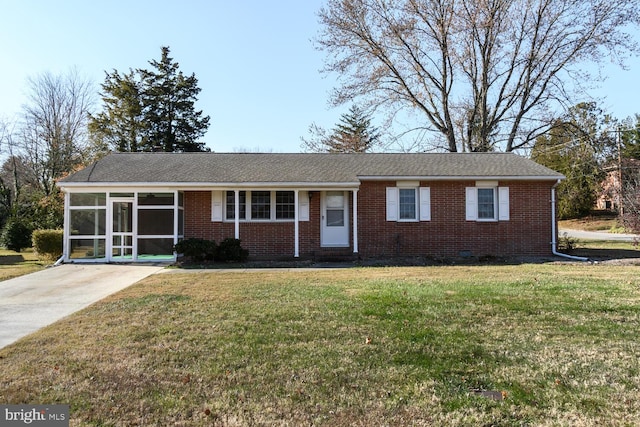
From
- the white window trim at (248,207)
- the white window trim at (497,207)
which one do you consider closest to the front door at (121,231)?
the white window trim at (248,207)

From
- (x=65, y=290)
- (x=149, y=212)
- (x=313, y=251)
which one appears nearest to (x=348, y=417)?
(x=65, y=290)

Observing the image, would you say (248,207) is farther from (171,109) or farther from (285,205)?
(171,109)

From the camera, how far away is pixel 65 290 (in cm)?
923

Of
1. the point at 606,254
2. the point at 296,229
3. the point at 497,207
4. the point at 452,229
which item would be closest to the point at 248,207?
the point at 296,229

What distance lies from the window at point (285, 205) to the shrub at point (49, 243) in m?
7.82

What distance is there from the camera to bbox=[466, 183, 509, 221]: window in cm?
1554

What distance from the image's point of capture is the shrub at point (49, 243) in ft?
52.4

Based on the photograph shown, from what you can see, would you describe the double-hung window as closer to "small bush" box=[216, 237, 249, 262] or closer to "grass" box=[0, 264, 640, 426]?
"small bush" box=[216, 237, 249, 262]

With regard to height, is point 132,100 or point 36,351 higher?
point 132,100

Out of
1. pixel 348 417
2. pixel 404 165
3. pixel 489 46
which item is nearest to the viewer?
pixel 348 417

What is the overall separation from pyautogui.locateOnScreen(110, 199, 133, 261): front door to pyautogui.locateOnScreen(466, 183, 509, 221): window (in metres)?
11.4

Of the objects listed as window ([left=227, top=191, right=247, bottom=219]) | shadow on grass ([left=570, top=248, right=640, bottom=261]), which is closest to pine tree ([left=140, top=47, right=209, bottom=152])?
window ([left=227, top=191, right=247, bottom=219])

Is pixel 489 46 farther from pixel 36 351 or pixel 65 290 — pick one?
pixel 36 351

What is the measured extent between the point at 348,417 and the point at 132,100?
38634 mm
